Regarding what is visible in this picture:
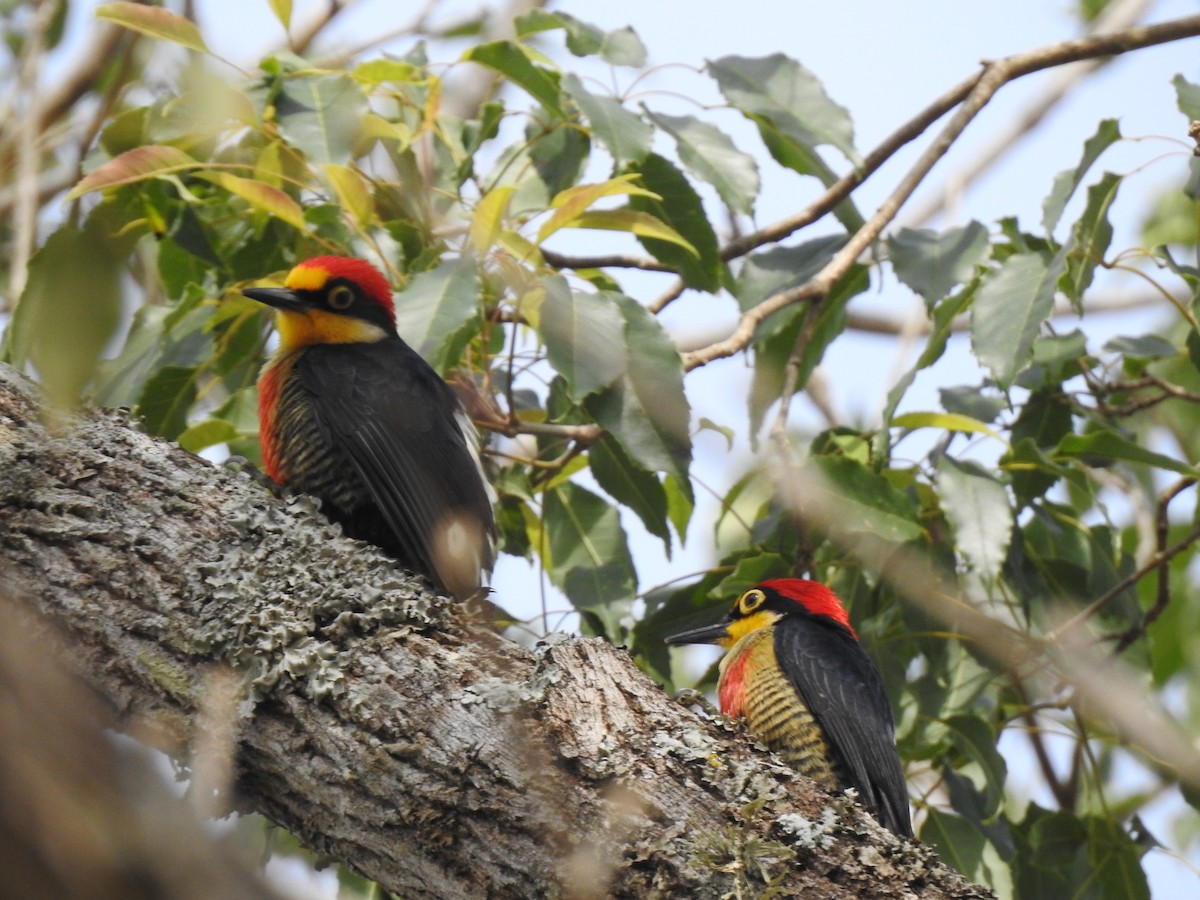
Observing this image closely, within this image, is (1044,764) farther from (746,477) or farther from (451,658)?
(451,658)

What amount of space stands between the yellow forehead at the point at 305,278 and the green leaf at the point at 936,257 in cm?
198

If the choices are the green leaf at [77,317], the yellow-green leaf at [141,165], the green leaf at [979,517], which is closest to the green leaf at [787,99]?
the green leaf at [979,517]

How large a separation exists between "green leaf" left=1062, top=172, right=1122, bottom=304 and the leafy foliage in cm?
1

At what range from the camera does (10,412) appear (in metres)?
2.82

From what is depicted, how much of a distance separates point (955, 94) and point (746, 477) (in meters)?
1.93

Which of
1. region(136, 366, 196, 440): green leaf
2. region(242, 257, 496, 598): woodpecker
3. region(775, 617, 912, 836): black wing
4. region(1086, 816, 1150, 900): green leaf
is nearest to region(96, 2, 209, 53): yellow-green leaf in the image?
region(242, 257, 496, 598): woodpecker

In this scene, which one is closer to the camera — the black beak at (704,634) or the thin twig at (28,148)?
the black beak at (704,634)

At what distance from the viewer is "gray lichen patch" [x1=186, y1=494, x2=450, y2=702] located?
251 cm

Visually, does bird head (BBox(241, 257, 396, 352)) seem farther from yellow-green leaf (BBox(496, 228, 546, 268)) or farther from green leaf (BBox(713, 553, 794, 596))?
green leaf (BBox(713, 553, 794, 596))

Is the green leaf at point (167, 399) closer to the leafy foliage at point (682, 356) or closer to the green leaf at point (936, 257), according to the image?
the leafy foliage at point (682, 356)

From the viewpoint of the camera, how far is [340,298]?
15.0 ft

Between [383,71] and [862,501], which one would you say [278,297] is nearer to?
[383,71]

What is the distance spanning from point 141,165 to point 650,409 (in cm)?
177

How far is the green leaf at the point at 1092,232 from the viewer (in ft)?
14.5
